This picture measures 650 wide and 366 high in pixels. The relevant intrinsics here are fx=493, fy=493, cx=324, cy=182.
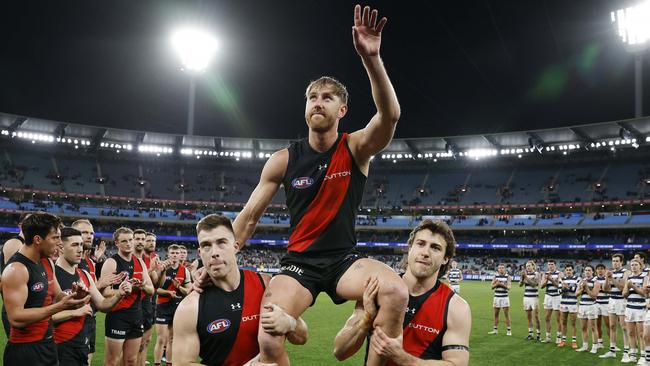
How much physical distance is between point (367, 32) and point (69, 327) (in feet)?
20.3

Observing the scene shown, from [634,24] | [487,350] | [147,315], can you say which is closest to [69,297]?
Result: [147,315]

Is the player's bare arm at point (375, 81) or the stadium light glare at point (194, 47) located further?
the stadium light glare at point (194, 47)

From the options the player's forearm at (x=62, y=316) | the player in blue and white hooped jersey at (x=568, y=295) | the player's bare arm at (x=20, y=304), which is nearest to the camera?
the player's bare arm at (x=20, y=304)

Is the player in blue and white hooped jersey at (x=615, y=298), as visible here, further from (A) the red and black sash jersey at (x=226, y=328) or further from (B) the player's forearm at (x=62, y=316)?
(B) the player's forearm at (x=62, y=316)

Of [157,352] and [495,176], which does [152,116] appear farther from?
[157,352]

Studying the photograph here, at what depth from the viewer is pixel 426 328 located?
4664mm

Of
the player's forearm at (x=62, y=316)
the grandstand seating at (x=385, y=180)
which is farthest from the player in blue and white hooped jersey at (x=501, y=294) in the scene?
the grandstand seating at (x=385, y=180)

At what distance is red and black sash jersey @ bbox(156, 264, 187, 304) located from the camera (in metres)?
12.3

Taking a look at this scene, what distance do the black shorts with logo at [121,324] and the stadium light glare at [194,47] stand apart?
44.3 meters

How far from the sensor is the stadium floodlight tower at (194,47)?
4973cm

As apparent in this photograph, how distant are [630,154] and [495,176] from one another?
15.4 m

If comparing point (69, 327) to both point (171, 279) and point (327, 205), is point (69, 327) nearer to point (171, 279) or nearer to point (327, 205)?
point (327, 205)

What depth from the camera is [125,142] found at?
6197 cm

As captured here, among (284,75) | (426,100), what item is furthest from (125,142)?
(426,100)
